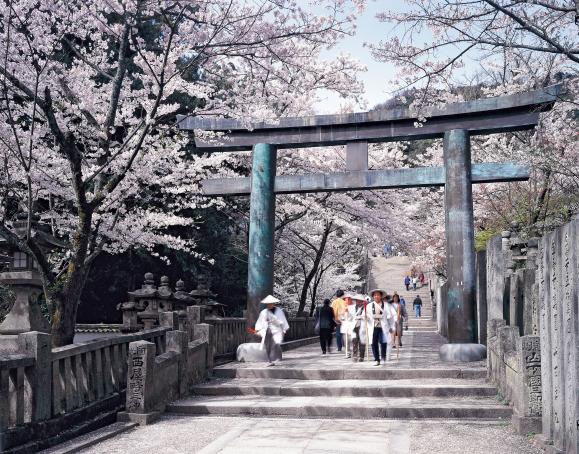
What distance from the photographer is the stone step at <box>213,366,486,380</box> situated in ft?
38.3

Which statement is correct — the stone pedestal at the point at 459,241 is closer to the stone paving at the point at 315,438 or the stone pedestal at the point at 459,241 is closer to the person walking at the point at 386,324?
the person walking at the point at 386,324

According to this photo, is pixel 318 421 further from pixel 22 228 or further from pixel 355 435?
pixel 22 228

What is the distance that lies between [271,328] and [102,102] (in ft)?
23.9

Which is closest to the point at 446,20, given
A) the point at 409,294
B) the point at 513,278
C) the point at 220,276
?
the point at 513,278

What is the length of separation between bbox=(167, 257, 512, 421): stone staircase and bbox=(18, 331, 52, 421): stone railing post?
291cm

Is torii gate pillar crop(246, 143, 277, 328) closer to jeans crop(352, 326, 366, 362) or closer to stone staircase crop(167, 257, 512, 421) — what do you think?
stone staircase crop(167, 257, 512, 421)

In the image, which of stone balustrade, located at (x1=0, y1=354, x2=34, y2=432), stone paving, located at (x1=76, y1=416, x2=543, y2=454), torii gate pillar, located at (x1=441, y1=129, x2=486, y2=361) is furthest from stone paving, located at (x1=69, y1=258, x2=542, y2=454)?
stone balustrade, located at (x1=0, y1=354, x2=34, y2=432)

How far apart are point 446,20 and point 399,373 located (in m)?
6.42

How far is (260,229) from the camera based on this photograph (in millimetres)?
14898

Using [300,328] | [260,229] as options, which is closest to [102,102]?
[260,229]

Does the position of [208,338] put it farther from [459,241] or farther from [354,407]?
[459,241]

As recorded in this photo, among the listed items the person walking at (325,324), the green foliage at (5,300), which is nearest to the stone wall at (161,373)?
the person walking at (325,324)

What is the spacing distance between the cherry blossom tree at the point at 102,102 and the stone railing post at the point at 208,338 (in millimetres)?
2607

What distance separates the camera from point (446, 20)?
865 centimetres
